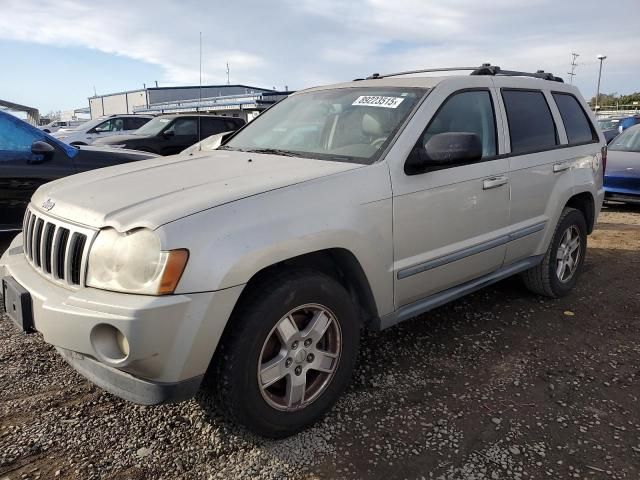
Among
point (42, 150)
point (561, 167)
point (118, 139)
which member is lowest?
point (561, 167)

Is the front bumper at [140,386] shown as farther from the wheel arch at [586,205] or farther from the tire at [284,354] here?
the wheel arch at [586,205]

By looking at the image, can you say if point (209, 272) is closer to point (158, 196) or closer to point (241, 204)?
point (241, 204)

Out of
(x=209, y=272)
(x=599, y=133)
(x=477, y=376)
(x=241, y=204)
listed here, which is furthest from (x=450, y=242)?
(x=599, y=133)

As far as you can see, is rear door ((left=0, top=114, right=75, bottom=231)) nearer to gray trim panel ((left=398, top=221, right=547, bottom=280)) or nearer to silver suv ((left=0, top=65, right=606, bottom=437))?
silver suv ((left=0, top=65, right=606, bottom=437))

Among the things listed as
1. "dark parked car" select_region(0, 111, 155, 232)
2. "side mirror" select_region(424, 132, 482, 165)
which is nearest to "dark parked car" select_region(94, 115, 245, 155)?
"dark parked car" select_region(0, 111, 155, 232)

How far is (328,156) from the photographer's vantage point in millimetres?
2926

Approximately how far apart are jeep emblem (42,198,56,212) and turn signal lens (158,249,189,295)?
94 cm

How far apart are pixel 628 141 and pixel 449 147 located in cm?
822

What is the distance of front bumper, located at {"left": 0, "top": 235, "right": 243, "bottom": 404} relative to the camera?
192 cm

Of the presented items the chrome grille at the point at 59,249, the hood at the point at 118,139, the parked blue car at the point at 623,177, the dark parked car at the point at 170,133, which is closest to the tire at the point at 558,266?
the chrome grille at the point at 59,249

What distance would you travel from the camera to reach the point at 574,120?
4355 millimetres

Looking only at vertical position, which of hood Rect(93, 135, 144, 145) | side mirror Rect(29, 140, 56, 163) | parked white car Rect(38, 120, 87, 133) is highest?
parked white car Rect(38, 120, 87, 133)

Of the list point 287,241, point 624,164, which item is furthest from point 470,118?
point 624,164

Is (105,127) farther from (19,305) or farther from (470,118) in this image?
(19,305)
